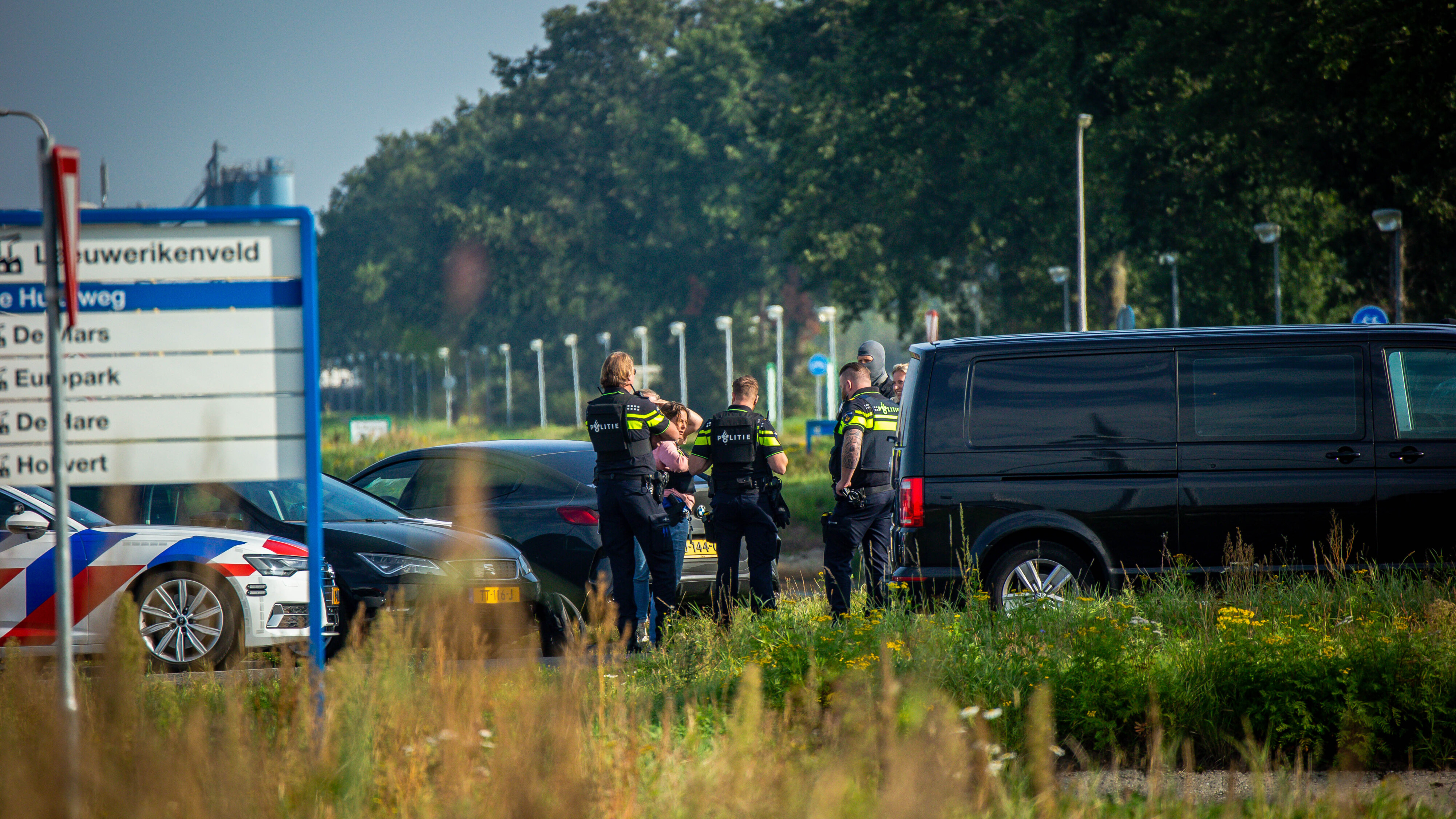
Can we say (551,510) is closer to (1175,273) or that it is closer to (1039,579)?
(1039,579)

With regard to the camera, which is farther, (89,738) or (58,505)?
(89,738)

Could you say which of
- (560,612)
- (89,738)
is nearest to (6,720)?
(89,738)

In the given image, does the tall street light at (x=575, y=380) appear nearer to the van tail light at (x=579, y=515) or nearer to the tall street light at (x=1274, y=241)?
the tall street light at (x=1274, y=241)

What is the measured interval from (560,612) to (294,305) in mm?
4750

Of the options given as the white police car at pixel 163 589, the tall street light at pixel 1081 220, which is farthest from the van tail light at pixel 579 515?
the tall street light at pixel 1081 220

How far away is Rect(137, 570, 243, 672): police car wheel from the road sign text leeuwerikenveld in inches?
136

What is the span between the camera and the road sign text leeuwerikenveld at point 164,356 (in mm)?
5242

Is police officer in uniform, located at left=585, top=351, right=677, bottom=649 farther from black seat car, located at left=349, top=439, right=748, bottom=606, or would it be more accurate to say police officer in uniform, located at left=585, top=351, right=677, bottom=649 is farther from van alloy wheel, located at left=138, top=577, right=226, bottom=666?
van alloy wheel, located at left=138, top=577, right=226, bottom=666

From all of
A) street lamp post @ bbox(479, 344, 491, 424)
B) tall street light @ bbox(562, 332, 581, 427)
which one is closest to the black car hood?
tall street light @ bbox(562, 332, 581, 427)

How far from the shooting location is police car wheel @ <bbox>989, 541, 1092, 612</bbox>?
8664mm

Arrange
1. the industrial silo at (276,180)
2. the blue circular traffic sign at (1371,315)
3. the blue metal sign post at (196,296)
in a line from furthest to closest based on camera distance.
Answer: the industrial silo at (276,180), the blue circular traffic sign at (1371,315), the blue metal sign post at (196,296)

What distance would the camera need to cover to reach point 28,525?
8570mm

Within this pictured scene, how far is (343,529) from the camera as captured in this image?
946 centimetres

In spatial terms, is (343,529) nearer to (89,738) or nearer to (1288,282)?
(89,738)
